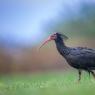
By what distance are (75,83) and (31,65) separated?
2308mm

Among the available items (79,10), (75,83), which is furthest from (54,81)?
(79,10)

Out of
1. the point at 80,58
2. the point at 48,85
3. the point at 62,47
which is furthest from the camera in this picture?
the point at 62,47

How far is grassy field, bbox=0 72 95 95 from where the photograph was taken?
882 centimetres

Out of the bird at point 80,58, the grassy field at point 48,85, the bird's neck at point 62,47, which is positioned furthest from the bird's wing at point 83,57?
the grassy field at point 48,85

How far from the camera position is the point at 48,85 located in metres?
9.32

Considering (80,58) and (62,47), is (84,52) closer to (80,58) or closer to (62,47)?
(80,58)

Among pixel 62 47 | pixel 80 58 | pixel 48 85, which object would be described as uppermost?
pixel 62 47

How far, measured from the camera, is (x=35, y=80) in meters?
10.1

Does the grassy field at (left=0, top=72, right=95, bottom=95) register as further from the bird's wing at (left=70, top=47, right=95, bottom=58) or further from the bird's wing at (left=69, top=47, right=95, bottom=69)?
the bird's wing at (left=70, top=47, right=95, bottom=58)

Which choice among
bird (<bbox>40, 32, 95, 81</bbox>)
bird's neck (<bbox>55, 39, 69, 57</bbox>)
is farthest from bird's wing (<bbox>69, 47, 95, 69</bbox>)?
bird's neck (<bbox>55, 39, 69, 57</bbox>)

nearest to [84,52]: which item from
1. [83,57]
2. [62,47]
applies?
[83,57]

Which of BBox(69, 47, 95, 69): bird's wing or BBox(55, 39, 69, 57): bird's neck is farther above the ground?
BBox(55, 39, 69, 57): bird's neck

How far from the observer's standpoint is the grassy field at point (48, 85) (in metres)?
8.82

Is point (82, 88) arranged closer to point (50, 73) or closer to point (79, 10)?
point (50, 73)
